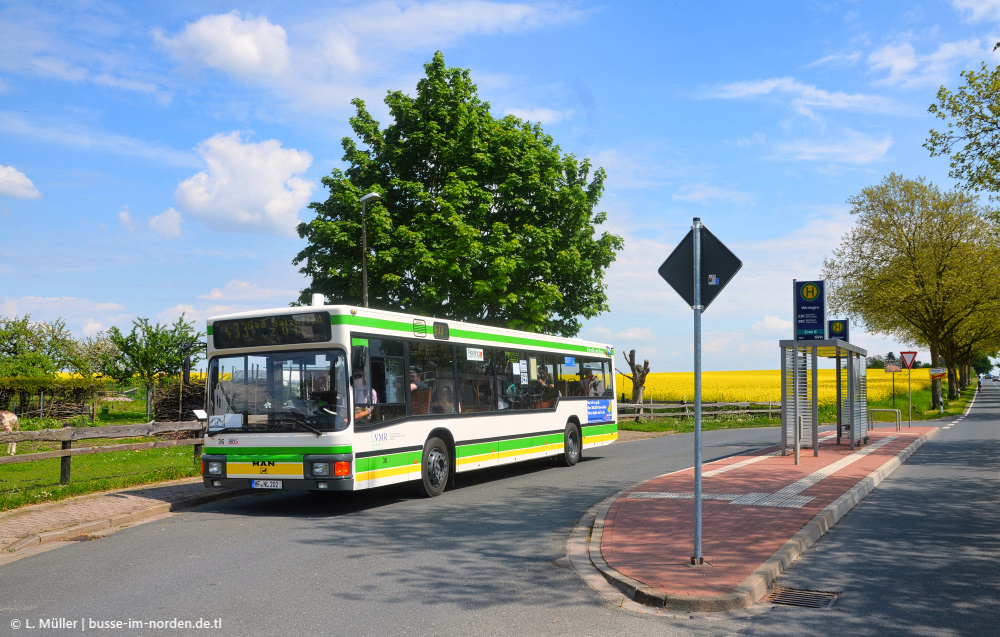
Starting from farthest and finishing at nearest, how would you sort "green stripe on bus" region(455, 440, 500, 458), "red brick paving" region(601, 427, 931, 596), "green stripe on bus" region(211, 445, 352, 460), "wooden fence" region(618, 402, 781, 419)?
"wooden fence" region(618, 402, 781, 419), "green stripe on bus" region(455, 440, 500, 458), "green stripe on bus" region(211, 445, 352, 460), "red brick paving" region(601, 427, 931, 596)

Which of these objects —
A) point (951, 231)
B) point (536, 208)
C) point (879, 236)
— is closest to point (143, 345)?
point (536, 208)

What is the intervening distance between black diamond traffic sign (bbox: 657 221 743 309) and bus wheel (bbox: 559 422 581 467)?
9.93m

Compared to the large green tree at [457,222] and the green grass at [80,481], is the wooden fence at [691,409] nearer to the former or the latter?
the large green tree at [457,222]

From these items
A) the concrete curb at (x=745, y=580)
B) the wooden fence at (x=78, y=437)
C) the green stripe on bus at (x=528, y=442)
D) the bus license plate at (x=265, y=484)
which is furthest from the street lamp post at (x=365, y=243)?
the concrete curb at (x=745, y=580)

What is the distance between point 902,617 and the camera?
5520mm

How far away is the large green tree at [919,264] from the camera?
1743 inches

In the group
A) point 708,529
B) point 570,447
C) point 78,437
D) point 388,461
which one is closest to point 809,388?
point 570,447

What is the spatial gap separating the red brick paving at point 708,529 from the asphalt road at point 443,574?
418 millimetres

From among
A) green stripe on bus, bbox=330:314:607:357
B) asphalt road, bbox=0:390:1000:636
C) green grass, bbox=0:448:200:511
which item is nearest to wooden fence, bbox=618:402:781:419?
green stripe on bus, bbox=330:314:607:357


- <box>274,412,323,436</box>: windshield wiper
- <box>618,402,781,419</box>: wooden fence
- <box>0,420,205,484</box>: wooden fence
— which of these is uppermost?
<box>274,412,323,436</box>: windshield wiper

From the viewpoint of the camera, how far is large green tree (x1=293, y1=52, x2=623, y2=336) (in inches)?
995

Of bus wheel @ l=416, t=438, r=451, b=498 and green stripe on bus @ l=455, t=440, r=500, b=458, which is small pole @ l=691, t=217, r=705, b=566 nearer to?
bus wheel @ l=416, t=438, r=451, b=498

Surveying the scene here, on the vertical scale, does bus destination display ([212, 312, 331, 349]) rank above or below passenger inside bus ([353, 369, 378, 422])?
above

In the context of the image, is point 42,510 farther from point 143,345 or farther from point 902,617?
point 143,345
